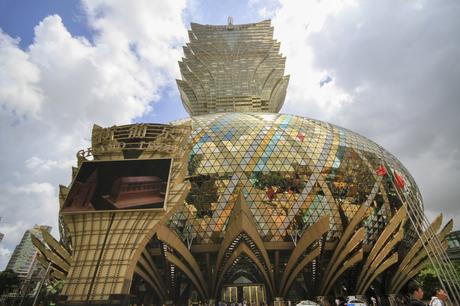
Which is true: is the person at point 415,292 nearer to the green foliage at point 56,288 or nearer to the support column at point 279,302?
the support column at point 279,302

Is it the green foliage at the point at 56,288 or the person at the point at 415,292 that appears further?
the green foliage at the point at 56,288

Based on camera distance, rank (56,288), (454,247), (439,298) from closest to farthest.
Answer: (439,298)
(56,288)
(454,247)

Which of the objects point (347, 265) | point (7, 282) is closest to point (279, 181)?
point (347, 265)

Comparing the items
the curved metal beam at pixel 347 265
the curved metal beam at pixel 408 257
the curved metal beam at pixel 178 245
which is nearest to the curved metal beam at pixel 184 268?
the curved metal beam at pixel 178 245

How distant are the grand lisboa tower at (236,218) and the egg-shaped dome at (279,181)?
5.0 inches

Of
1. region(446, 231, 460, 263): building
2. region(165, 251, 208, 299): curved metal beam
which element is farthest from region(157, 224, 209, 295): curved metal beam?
region(446, 231, 460, 263): building

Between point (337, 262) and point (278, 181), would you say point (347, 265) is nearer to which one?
point (337, 262)

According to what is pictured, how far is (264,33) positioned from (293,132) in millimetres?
49608

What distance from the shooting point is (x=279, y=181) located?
34.0m

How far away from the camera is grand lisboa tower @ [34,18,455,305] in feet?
69.4

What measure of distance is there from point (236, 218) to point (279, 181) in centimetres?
855

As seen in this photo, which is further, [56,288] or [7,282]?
[7,282]

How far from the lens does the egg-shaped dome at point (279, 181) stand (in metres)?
33.0

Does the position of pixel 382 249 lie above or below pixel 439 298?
above
